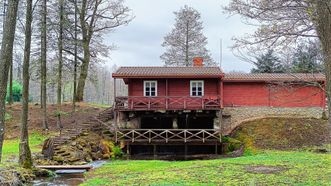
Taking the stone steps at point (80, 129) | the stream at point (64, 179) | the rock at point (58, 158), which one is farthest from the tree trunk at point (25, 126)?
the stone steps at point (80, 129)

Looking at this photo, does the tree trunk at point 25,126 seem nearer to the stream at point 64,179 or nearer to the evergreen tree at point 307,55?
the stream at point 64,179

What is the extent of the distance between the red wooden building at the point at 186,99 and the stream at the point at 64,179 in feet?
26.9

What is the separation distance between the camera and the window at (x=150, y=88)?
2756 centimetres

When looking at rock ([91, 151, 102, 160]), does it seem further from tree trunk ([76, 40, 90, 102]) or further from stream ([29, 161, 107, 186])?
tree trunk ([76, 40, 90, 102])

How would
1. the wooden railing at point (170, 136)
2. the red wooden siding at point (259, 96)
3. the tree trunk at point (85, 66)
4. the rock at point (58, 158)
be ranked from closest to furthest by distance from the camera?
the rock at point (58, 158) < the wooden railing at point (170, 136) < the red wooden siding at point (259, 96) < the tree trunk at point (85, 66)

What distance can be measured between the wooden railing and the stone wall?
6.23 feet

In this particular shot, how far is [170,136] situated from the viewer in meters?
25.7

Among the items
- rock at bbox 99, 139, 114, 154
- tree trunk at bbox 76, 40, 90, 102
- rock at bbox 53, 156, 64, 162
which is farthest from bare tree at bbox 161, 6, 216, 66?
rock at bbox 53, 156, 64, 162

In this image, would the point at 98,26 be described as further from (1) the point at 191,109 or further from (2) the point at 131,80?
(1) the point at 191,109

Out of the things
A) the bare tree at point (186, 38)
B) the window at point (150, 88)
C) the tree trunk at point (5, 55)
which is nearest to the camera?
the tree trunk at point (5, 55)

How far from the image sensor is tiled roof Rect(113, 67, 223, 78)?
26078 mm

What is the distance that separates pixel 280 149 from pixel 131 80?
38.4 ft

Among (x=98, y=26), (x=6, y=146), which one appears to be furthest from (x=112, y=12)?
(x=6, y=146)

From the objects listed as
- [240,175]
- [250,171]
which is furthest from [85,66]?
[240,175]
